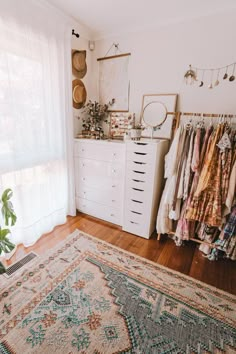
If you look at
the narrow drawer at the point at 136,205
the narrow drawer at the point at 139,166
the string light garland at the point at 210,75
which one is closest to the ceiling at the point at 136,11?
the string light garland at the point at 210,75

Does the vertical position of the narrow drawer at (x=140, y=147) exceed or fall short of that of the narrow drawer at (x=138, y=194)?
it exceeds it

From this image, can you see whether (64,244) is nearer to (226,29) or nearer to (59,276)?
(59,276)

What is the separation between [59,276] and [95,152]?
144cm

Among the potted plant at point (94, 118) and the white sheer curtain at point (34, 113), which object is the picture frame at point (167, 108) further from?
the white sheer curtain at point (34, 113)

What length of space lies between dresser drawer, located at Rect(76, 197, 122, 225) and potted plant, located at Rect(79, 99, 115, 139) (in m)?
0.96

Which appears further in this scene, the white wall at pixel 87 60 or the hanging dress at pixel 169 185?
the white wall at pixel 87 60

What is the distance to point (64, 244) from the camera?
6.77 ft

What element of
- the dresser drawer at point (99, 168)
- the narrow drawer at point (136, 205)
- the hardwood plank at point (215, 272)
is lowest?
the hardwood plank at point (215, 272)

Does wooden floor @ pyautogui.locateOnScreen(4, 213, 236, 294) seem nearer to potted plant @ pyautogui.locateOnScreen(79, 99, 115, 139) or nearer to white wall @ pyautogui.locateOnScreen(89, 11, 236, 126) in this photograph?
potted plant @ pyautogui.locateOnScreen(79, 99, 115, 139)

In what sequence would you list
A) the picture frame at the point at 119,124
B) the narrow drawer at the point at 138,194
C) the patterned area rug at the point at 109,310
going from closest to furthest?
1. the patterned area rug at the point at 109,310
2. the narrow drawer at the point at 138,194
3. the picture frame at the point at 119,124

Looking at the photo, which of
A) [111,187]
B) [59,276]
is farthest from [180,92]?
[59,276]

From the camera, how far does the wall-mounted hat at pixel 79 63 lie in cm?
238

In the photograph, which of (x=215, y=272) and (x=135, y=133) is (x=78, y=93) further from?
(x=215, y=272)

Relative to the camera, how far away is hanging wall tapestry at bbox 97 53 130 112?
8.13 feet
